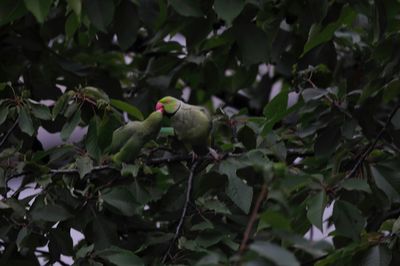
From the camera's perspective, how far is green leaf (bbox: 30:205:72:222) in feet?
7.36

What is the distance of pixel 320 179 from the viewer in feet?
6.77

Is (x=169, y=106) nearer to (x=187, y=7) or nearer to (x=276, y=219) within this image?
(x=187, y=7)

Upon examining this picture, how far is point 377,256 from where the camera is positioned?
2121 millimetres

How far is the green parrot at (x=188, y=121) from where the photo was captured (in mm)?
2227

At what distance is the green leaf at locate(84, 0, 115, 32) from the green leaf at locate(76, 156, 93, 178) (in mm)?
353

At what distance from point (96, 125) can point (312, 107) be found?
1.83 ft

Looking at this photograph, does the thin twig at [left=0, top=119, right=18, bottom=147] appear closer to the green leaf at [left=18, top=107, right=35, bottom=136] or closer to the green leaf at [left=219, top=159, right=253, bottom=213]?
the green leaf at [left=18, top=107, right=35, bottom=136]

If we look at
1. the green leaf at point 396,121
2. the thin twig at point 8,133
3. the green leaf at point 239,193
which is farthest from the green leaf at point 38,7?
the green leaf at point 396,121

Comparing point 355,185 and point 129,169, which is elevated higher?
point 355,185

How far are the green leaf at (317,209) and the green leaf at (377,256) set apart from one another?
193mm

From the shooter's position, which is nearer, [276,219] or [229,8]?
[276,219]

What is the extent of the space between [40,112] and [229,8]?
578 millimetres

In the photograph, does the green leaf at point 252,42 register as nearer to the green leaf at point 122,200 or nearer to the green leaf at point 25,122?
the green leaf at point 122,200

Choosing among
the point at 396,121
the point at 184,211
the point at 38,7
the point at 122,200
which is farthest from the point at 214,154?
the point at 38,7
